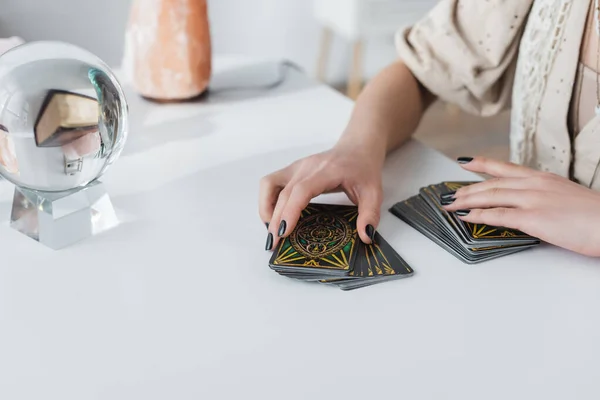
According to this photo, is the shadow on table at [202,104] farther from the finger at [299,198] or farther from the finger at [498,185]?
the finger at [498,185]

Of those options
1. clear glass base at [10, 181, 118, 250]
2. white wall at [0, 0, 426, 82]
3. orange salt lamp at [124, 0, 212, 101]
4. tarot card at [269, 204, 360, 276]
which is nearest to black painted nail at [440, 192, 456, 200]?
tarot card at [269, 204, 360, 276]

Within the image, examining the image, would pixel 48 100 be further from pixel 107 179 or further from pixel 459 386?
pixel 459 386

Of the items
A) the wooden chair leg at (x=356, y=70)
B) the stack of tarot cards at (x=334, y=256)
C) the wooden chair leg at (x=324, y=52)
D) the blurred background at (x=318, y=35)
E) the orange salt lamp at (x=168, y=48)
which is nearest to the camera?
the stack of tarot cards at (x=334, y=256)

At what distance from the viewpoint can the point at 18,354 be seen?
2.31ft

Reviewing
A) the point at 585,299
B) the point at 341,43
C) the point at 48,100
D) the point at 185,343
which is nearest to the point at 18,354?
the point at 185,343

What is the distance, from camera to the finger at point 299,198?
88cm

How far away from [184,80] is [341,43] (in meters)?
2.06

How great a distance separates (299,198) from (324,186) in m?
0.06

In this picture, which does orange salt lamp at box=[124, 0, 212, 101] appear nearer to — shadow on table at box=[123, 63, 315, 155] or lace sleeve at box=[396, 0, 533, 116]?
shadow on table at box=[123, 63, 315, 155]

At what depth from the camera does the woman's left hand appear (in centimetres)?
86

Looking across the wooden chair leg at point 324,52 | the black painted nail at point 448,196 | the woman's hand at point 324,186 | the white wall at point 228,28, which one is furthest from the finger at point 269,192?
the wooden chair leg at point 324,52

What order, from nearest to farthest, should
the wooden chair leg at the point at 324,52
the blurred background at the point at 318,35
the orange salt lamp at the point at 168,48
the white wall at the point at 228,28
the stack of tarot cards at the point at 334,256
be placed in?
the stack of tarot cards at the point at 334,256 → the orange salt lamp at the point at 168,48 → the white wall at the point at 228,28 → the blurred background at the point at 318,35 → the wooden chair leg at the point at 324,52

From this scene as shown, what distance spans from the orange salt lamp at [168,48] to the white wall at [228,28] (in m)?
0.99

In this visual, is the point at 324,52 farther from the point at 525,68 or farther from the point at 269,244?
the point at 269,244
